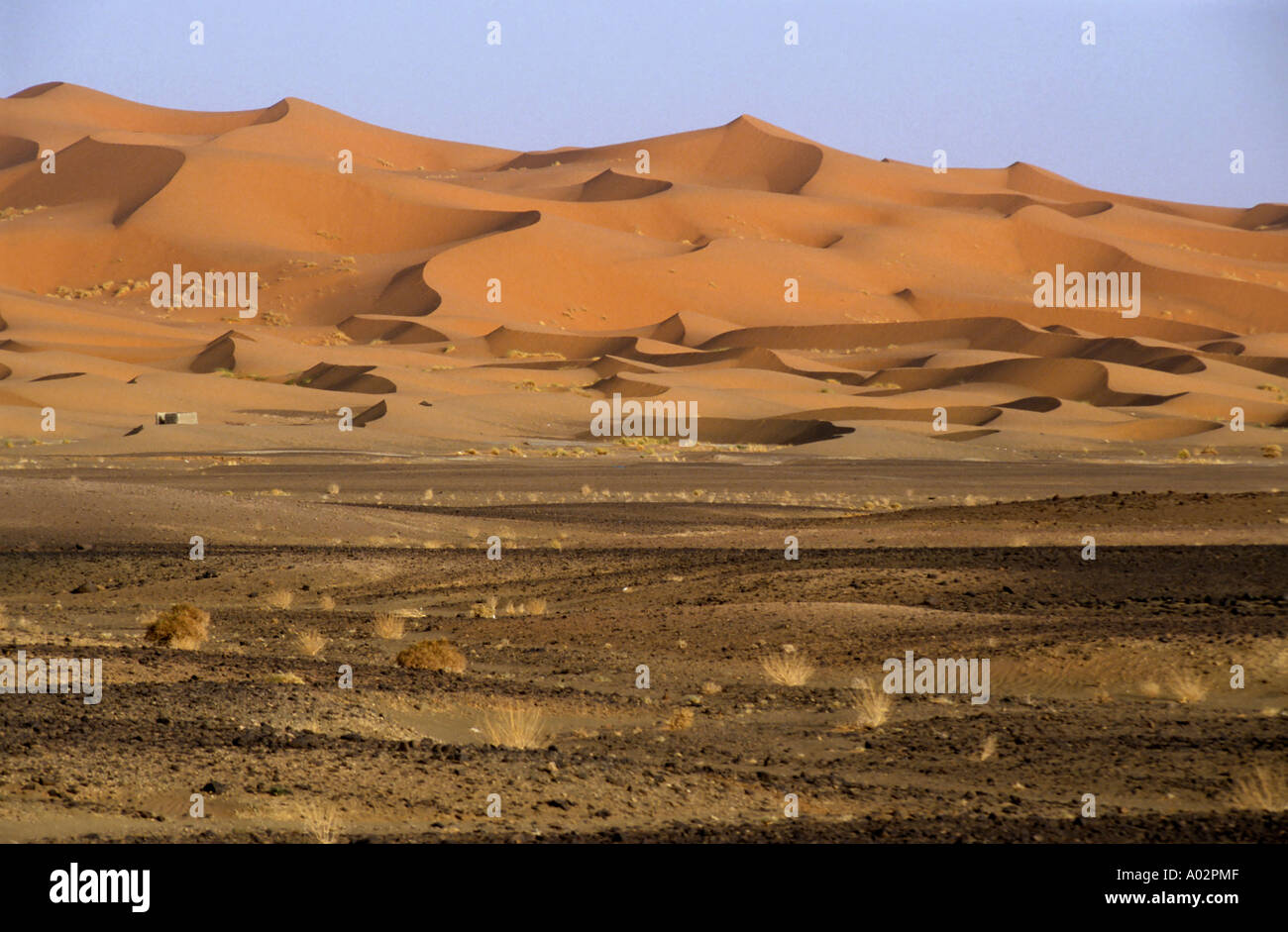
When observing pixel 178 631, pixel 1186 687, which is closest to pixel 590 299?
pixel 178 631

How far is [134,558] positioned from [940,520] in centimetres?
1359

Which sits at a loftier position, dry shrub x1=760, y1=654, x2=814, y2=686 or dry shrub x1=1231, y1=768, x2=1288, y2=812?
dry shrub x1=760, y1=654, x2=814, y2=686

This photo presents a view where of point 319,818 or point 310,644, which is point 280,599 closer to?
point 310,644

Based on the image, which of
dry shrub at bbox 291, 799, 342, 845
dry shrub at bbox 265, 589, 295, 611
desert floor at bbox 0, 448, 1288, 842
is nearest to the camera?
dry shrub at bbox 291, 799, 342, 845

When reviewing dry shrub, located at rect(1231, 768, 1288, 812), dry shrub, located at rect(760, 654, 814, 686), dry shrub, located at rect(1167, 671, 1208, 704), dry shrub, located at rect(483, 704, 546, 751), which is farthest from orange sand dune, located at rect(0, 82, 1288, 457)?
dry shrub, located at rect(1231, 768, 1288, 812)

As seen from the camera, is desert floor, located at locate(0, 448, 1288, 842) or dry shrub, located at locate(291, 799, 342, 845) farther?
desert floor, located at locate(0, 448, 1288, 842)

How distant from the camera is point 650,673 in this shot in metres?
12.7

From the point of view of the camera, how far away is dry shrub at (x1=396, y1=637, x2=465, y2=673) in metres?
12.2

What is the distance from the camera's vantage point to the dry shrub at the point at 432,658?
480 inches

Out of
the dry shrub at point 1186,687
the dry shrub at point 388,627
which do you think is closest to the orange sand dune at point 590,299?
the dry shrub at point 388,627

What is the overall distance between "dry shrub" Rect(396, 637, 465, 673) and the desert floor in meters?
0.43

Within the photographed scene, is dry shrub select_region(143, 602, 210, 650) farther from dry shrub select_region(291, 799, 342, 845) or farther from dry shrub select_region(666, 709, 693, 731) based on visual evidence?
dry shrub select_region(291, 799, 342, 845)
